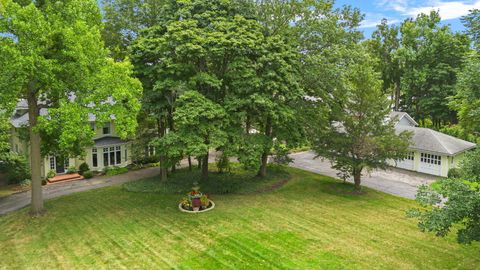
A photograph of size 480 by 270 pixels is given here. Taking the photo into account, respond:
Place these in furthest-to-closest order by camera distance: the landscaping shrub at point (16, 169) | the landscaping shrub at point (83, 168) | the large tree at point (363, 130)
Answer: the landscaping shrub at point (83, 168) < the landscaping shrub at point (16, 169) < the large tree at point (363, 130)

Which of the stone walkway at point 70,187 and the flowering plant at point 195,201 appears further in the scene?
the stone walkway at point 70,187

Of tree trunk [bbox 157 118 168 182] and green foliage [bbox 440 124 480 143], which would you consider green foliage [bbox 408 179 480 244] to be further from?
green foliage [bbox 440 124 480 143]

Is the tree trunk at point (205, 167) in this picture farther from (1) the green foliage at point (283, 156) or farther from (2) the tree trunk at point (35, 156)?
(2) the tree trunk at point (35, 156)

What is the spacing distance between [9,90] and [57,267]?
7.67 meters

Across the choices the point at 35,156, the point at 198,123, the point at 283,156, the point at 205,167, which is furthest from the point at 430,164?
the point at 35,156

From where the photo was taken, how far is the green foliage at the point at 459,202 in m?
9.86

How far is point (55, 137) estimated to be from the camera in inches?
757

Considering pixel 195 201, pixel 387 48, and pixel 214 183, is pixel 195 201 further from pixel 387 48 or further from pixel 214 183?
pixel 387 48

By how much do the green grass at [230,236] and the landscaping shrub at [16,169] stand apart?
5.59 meters

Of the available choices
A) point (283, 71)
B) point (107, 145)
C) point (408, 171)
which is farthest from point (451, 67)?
point (107, 145)

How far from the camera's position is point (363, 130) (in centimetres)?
2103

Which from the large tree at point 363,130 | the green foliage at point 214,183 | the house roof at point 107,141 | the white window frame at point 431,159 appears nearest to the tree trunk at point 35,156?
the green foliage at point 214,183

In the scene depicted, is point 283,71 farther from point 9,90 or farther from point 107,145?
point 107,145

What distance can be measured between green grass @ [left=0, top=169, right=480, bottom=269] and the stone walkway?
1791 millimetres
